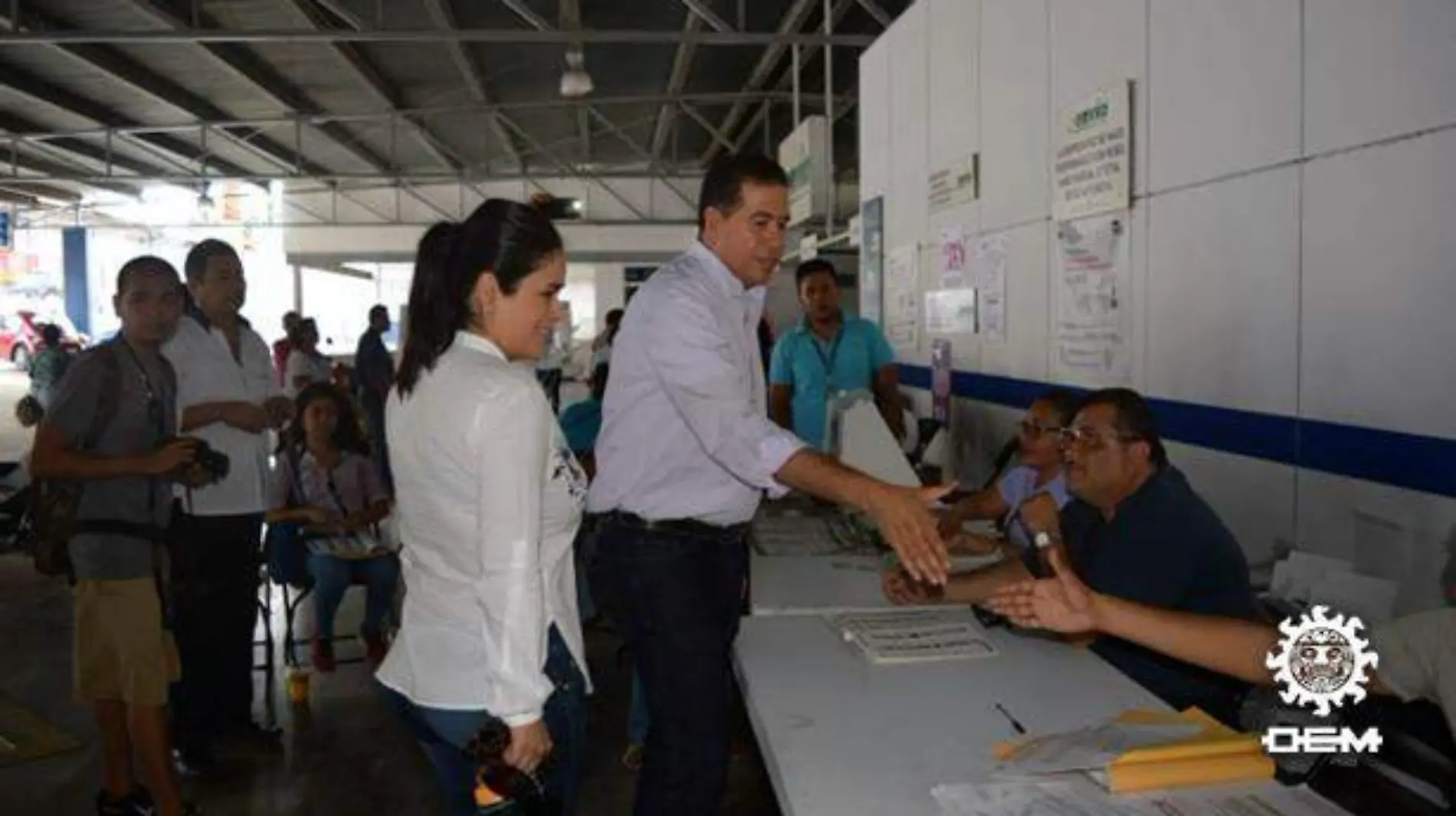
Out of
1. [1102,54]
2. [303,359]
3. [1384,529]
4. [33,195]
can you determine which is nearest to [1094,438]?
[1384,529]

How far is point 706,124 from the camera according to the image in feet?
40.3

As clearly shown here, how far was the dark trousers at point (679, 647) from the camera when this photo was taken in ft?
7.25

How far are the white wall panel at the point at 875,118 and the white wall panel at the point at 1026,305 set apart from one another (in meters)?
1.93

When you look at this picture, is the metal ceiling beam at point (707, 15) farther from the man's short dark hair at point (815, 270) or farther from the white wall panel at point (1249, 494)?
the white wall panel at point (1249, 494)

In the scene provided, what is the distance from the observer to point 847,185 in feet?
45.2

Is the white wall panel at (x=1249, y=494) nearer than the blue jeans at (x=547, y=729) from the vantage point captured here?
No

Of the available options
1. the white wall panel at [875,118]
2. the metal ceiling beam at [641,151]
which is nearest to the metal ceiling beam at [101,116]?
the metal ceiling beam at [641,151]

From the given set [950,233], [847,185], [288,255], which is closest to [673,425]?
[950,233]

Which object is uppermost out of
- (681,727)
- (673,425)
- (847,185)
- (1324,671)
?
(847,185)

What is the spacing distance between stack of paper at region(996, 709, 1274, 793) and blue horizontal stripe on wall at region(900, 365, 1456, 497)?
3.31ft

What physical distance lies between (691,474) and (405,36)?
18.9 feet

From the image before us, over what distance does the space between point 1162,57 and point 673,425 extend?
1.98m

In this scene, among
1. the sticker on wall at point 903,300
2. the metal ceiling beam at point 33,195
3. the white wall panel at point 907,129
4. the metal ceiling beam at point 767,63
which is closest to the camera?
the white wall panel at point 907,129

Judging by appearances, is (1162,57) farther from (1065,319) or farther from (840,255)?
(840,255)
